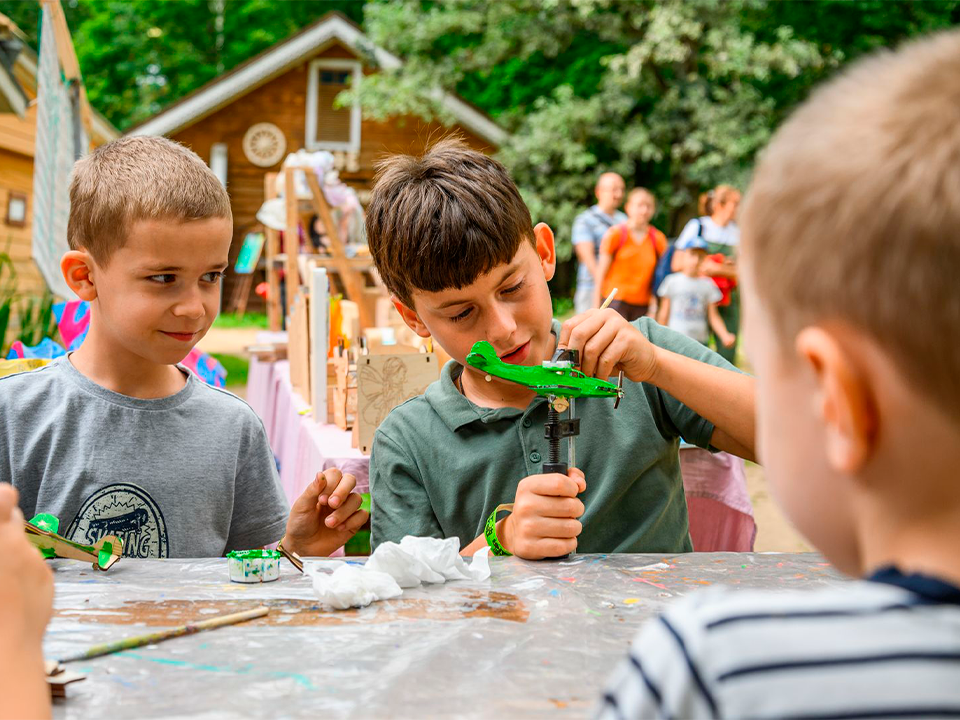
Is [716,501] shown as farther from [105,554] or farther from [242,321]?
[242,321]

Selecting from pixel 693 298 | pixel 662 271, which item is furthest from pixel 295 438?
pixel 662 271

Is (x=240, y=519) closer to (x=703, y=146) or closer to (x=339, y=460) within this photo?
(x=339, y=460)

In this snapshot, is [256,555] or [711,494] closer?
[256,555]

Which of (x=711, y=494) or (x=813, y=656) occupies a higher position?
(x=813, y=656)

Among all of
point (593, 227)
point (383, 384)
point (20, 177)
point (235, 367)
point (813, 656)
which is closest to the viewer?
point (813, 656)

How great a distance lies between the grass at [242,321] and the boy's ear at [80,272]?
16983mm

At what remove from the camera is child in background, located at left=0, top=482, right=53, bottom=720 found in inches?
34.4

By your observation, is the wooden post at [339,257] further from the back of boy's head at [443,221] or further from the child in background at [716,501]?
the back of boy's head at [443,221]

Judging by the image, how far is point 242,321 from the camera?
805 inches

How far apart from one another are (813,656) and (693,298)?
682cm

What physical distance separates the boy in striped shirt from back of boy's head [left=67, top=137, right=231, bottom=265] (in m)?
1.65

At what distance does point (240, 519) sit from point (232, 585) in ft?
2.82

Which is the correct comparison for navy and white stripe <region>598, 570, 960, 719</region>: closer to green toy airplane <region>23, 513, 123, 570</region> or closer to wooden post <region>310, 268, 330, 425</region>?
green toy airplane <region>23, 513, 123, 570</region>

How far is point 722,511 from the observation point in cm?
325
